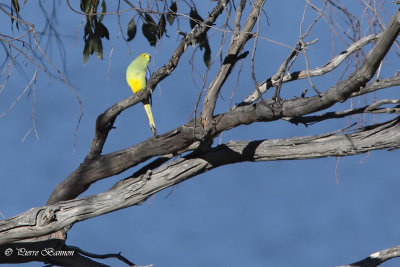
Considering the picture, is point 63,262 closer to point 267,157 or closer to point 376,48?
point 267,157

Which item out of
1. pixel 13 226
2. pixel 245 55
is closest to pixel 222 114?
pixel 245 55

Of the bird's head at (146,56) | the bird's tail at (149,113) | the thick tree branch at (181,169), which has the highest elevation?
the bird's head at (146,56)

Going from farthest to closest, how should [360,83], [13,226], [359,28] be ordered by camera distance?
[13,226]
[359,28]
[360,83]

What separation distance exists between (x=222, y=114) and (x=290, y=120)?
299mm

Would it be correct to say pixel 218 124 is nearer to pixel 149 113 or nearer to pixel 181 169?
pixel 181 169

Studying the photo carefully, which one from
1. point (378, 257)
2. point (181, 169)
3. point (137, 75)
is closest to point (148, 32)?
point (137, 75)

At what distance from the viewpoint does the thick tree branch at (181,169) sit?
2.27 metres

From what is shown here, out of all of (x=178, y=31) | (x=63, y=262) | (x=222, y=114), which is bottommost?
(x=63, y=262)

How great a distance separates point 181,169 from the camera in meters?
2.43

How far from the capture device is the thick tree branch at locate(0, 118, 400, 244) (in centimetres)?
227

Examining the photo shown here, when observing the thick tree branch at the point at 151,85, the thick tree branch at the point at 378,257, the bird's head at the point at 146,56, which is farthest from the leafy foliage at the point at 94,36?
the thick tree branch at the point at 378,257

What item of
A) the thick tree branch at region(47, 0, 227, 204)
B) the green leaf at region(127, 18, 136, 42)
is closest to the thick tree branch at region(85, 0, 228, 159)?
the thick tree branch at region(47, 0, 227, 204)

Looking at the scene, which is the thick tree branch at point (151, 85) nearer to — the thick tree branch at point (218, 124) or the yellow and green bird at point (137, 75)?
the thick tree branch at point (218, 124)

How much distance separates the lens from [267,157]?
2387mm
